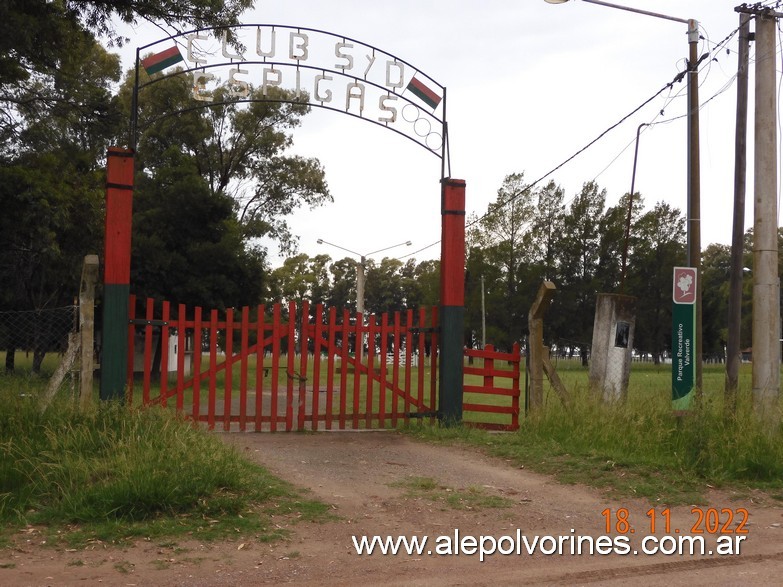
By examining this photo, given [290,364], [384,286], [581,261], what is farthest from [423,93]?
[384,286]

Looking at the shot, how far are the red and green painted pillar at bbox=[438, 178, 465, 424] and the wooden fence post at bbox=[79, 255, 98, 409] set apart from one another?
5.13 meters

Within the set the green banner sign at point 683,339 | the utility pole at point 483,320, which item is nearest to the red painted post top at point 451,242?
the green banner sign at point 683,339

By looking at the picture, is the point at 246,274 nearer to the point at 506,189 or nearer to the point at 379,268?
the point at 506,189

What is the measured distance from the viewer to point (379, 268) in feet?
289

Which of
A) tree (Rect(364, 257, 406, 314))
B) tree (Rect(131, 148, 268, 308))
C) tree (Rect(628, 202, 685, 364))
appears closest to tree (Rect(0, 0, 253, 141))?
tree (Rect(131, 148, 268, 308))

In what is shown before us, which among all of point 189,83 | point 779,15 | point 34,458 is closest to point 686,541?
point 34,458

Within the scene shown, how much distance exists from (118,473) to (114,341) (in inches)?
171

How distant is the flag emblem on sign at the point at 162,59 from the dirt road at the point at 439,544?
5.80m

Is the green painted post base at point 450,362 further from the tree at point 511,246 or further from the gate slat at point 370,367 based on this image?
the tree at point 511,246

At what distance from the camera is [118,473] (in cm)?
780

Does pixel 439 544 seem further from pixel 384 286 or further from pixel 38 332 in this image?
pixel 384 286

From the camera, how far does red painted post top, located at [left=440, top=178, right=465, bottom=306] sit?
13656 mm

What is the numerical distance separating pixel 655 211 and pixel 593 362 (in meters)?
50.7

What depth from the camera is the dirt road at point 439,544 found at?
20.4 feet
